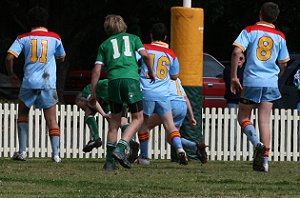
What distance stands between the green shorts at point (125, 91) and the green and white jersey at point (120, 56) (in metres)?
0.06

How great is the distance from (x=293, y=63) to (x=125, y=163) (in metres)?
12.4

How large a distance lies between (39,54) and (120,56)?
76.0 inches

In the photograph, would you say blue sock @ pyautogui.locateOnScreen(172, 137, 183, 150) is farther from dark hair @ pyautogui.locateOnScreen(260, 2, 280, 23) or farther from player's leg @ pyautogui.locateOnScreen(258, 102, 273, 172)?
dark hair @ pyautogui.locateOnScreen(260, 2, 280, 23)

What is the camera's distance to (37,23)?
1653 cm

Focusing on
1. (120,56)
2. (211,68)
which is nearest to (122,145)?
(120,56)

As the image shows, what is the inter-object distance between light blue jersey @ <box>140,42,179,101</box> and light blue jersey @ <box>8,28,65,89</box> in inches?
47.4

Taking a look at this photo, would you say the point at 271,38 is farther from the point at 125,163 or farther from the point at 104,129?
the point at 104,129

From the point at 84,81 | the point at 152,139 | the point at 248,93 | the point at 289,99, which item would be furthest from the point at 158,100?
the point at 84,81

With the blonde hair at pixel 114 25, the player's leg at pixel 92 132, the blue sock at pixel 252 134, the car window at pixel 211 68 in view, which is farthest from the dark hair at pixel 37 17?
the car window at pixel 211 68

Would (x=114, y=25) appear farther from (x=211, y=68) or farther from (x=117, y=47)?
(x=211, y=68)

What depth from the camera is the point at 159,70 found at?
16344mm

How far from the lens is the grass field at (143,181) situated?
39.6 feet

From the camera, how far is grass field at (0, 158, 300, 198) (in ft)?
39.6

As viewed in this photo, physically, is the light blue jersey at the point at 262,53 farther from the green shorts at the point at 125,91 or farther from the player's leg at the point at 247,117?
the green shorts at the point at 125,91
